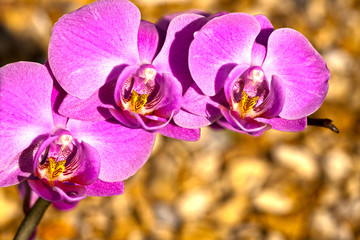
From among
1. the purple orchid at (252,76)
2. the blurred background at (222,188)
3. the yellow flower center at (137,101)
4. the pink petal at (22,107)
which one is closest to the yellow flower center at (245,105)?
the purple orchid at (252,76)

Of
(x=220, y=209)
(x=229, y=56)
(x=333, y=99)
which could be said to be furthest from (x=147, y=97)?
(x=333, y=99)

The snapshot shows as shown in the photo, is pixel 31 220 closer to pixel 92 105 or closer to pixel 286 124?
pixel 92 105

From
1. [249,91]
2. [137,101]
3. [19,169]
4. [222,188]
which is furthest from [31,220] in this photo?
[222,188]

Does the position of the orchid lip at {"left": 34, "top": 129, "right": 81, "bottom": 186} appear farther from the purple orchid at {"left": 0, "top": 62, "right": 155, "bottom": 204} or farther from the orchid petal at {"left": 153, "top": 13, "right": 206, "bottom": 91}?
the orchid petal at {"left": 153, "top": 13, "right": 206, "bottom": 91}

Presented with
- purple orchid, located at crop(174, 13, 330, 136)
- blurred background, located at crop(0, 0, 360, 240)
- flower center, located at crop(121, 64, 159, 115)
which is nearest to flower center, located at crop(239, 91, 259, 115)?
purple orchid, located at crop(174, 13, 330, 136)

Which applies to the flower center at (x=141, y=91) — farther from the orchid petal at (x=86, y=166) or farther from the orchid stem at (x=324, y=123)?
the orchid stem at (x=324, y=123)

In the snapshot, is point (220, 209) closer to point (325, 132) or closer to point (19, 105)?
point (325, 132)
